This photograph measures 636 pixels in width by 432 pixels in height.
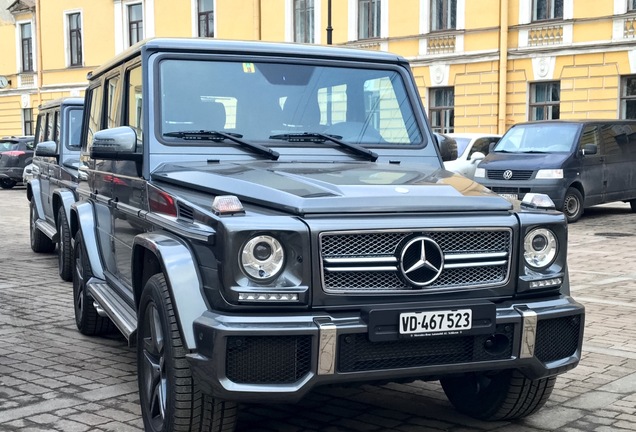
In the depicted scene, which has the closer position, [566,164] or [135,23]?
[566,164]

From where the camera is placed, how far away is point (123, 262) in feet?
17.5

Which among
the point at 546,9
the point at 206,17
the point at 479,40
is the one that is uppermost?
→ the point at 206,17

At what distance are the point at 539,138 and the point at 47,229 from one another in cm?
951

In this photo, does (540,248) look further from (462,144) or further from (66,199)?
(462,144)

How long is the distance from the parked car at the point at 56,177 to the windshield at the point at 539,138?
8.51 meters

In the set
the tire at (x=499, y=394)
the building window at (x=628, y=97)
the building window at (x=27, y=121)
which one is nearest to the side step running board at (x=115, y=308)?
the tire at (x=499, y=394)

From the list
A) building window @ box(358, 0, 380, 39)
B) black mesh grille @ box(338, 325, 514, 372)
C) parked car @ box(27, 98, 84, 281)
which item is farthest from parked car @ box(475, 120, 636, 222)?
building window @ box(358, 0, 380, 39)

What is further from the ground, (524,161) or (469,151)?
(469,151)

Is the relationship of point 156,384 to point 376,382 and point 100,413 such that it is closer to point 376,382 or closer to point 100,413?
point 100,413

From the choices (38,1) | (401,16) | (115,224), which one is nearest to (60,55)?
(38,1)

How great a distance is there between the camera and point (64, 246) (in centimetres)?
875

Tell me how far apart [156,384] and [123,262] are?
4.38 ft

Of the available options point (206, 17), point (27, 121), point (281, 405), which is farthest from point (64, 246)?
point (27, 121)

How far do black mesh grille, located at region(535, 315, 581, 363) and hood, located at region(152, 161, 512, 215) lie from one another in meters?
0.55
